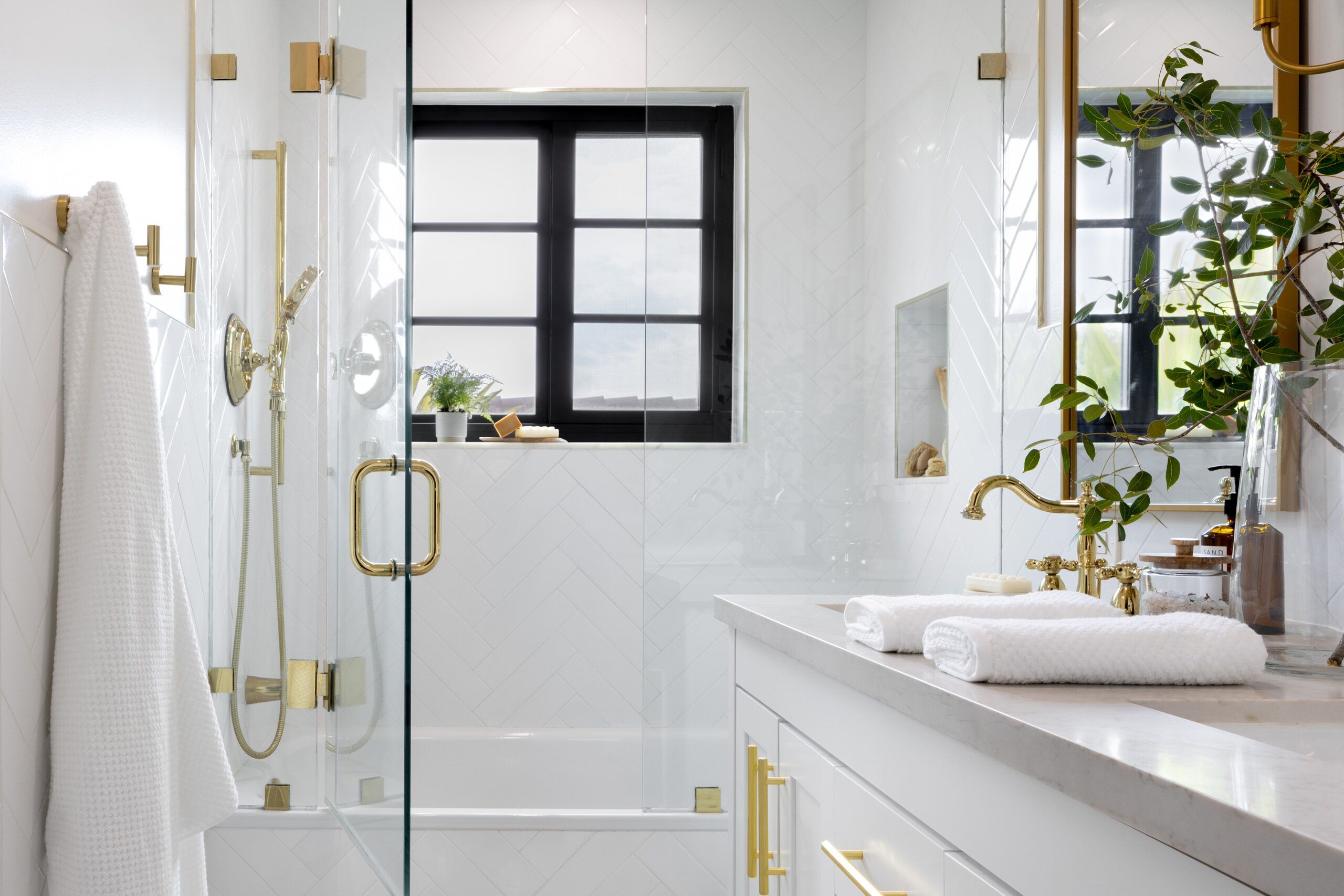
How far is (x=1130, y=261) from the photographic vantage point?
182 centimetres

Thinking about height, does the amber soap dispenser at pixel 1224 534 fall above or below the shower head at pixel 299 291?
below

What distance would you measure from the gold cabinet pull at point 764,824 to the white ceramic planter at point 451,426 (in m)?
2.14

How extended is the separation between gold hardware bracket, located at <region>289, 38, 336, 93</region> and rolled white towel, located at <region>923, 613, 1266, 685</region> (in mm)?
1428

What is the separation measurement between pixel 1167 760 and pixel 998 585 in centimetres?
96

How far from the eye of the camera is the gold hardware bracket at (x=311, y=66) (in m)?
1.76

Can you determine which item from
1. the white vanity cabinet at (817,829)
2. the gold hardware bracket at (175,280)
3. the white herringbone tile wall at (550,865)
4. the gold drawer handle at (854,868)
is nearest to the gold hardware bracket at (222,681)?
the white herringbone tile wall at (550,865)

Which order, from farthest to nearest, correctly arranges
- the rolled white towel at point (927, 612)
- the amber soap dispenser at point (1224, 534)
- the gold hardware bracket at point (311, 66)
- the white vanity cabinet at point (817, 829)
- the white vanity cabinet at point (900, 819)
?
the gold hardware bracket at point (311, 66) → the amber soap dispenser at point (1224, 534) → the rolled white towel at point (927, 612) → the white vanity cabinet at point (817, 829) → the white vanity cabinet at point (900, 819)

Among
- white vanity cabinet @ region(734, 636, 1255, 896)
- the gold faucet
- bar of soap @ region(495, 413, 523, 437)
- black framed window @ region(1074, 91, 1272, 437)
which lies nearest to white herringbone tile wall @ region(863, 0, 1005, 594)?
black framed window @ region(1074, 91, 1272, 437)

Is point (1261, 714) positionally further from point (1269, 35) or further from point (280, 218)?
point (280, 218)

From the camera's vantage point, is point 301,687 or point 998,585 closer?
A: point 998,585

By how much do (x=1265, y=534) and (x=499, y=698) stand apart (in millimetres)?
2732

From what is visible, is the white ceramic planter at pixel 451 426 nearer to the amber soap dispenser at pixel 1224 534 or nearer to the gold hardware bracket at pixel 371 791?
the gold hardware bracket at pixel 371 791

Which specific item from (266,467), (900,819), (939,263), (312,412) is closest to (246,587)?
(266,467)

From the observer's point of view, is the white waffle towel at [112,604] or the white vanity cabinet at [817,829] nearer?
the white vanity cabinet at [817,829]
